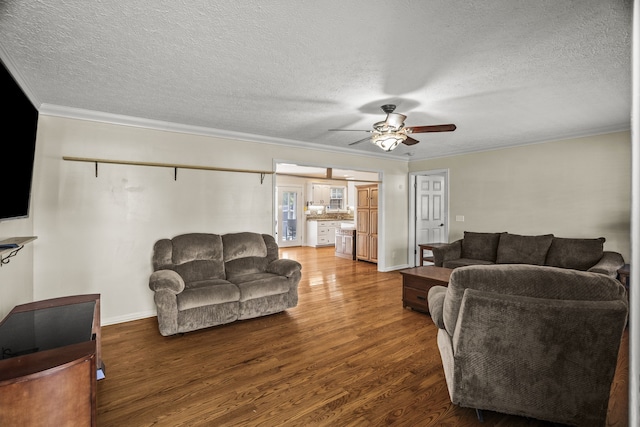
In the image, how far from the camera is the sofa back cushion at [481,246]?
4.98 meters

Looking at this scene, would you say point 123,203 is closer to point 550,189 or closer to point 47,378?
point 47,378

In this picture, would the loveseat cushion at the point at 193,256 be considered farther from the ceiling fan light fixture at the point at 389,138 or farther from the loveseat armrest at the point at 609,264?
the loveseat armrest at the point at 609,264

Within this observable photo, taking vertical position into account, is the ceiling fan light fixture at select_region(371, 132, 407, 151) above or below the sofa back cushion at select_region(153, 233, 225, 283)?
above

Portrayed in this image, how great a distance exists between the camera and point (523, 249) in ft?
15.0

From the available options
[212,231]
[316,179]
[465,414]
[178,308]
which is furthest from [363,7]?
[316,179]

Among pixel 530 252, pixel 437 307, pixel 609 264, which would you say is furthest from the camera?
pixel 530 252

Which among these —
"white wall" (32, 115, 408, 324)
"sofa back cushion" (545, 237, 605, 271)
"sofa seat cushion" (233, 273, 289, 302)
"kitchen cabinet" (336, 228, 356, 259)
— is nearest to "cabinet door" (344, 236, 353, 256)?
"kitchen cabinet" (336, 228, 356, 259)

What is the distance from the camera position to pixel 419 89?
9.29 feet

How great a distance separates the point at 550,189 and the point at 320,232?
21.5 feet

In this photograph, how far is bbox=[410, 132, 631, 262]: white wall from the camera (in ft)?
13.5

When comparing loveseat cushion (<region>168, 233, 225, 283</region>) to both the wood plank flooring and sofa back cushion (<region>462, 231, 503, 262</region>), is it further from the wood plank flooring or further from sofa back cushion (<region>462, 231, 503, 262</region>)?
sofa back cushion (<region>462, 231, 503, 262</region>)

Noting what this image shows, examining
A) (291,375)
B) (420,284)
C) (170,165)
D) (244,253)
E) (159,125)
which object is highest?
(159,125)

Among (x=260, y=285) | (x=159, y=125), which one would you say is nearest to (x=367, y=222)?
(x=260, y=285)

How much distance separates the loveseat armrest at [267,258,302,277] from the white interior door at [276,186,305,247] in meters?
5.84
